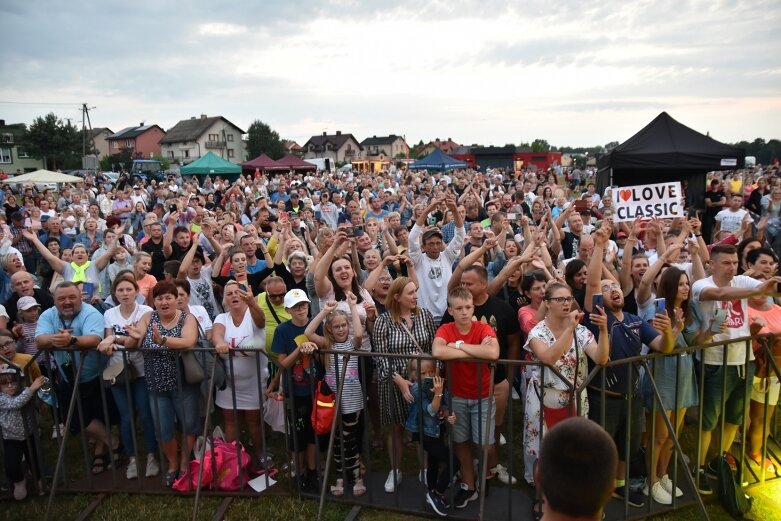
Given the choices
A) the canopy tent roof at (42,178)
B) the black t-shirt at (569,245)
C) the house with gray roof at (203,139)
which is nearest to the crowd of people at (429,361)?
the black t-shirt at (569,245)

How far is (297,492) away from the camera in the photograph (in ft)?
14.6

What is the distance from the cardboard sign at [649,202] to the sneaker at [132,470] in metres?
5.89

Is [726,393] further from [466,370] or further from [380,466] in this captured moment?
[380,466]

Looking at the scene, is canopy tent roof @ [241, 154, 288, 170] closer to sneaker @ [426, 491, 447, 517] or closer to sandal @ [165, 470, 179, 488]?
sandal @ [165, 470, 179, 488]

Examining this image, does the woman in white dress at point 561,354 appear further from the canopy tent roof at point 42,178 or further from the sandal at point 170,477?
the canopy tent roof at point 42,178

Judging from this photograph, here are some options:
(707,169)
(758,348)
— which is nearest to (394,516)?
(758,348)

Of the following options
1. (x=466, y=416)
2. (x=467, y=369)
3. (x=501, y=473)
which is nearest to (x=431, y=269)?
(x=467, y=369)

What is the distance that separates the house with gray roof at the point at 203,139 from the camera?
84625mm

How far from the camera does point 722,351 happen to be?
4270mm

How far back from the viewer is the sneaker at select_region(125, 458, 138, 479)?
4816 millimetres

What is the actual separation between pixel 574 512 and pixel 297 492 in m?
3.04

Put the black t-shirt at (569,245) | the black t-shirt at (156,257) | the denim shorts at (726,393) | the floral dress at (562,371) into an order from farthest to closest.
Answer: the black t-shirt at (569,245)
the black t-shirt at (156,257)
the denim shorts at (726,393)
the floral dress at (562,371)

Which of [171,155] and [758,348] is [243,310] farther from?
[171,155]

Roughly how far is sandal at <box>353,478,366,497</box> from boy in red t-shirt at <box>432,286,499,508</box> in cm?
79
